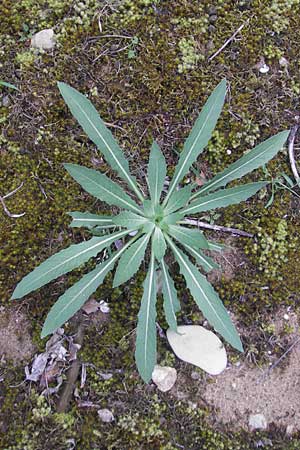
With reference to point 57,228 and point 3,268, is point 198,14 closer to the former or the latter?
point 57,228

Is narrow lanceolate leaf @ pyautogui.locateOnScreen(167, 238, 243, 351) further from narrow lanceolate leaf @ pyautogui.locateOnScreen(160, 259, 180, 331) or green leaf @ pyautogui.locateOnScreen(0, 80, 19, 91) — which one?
green leaf @ pyautogui.locateOnScreen(0, 80, 19, 91)

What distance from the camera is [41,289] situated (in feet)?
8.78

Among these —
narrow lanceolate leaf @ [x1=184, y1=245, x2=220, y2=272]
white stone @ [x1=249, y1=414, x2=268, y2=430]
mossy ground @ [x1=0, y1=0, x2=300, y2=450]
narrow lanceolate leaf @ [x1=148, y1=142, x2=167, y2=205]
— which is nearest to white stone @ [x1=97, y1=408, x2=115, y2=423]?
mossy ground @ [x1=0, y1=0, x2=300, y2=450]

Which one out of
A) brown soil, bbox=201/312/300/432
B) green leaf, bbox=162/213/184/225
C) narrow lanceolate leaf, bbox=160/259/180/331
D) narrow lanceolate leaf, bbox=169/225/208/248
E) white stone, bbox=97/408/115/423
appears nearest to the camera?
narrow lanceolate leaf, bbox=169/225/208/248

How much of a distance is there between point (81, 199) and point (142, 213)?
1.48ft

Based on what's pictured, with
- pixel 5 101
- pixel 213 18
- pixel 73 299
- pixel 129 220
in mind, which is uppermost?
pixel 5 101

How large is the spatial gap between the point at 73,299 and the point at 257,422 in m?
1.23

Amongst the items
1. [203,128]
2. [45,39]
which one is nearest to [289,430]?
[203,128]

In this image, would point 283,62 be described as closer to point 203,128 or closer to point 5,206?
point 203,128

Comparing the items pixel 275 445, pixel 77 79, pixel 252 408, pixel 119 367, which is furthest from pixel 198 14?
pixel 275 445

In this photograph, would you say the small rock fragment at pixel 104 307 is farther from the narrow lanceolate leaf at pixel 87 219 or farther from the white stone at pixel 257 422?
the white stone at pixel 257 422

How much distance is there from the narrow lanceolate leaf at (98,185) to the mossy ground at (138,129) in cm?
39

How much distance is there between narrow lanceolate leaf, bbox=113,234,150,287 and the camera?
2.23 metres

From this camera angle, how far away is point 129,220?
7.37 ft
